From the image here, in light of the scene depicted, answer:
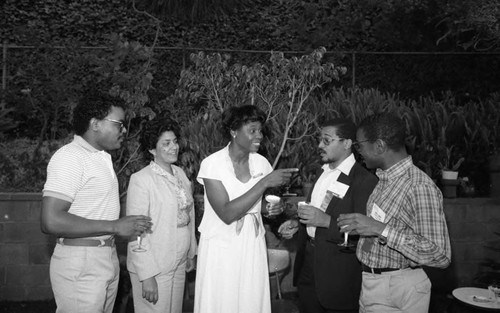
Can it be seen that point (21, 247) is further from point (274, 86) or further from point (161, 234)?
point (274, 86)

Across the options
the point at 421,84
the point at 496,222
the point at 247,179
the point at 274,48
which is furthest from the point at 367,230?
the point at 274,48

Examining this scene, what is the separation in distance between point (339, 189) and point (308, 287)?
30.0 inches

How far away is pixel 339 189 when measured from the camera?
3613mm

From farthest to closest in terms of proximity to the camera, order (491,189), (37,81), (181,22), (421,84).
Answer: (181,22) → (421,84) → (37,81) → (491,189)

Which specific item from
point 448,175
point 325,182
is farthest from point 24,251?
point 448,175

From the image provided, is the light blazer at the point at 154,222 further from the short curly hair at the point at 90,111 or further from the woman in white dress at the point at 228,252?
the short curly hair at the point at 90,111

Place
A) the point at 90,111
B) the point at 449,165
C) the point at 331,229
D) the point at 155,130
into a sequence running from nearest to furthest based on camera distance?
the point at 90,111
the point at 331,229
the point at 155,130
the point at 449,165

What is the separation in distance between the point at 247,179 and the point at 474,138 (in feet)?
12.6

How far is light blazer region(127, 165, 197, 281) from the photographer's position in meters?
3.58

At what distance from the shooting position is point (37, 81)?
7.23 m

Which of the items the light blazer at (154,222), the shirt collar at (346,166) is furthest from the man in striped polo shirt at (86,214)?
the shirt collar at (346,166)

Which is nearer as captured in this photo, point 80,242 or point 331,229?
point 80,242

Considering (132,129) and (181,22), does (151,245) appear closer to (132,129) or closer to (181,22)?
(132,129)

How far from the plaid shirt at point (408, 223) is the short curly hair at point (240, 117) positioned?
38.7 inches
